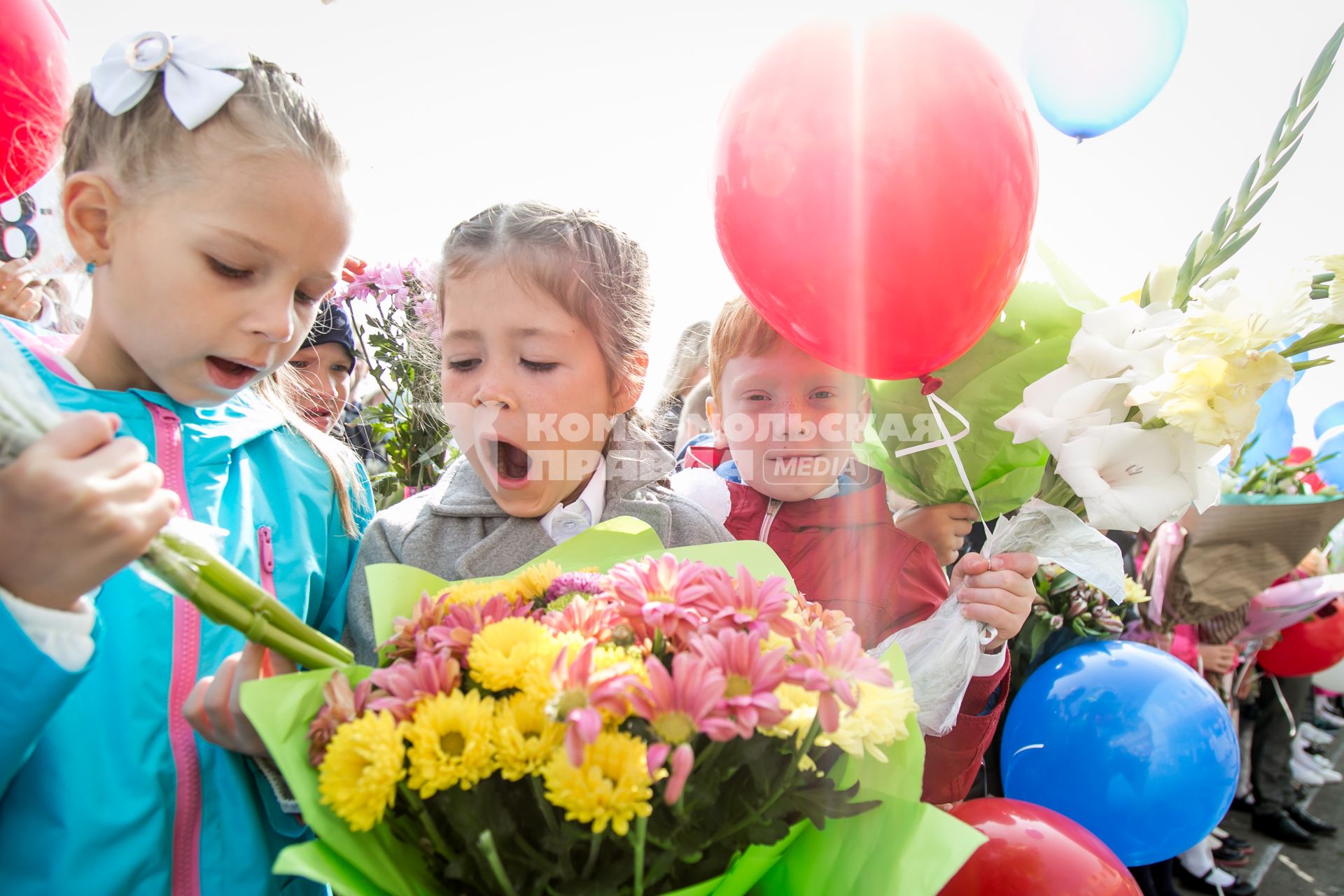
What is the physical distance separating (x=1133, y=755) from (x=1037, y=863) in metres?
0.72

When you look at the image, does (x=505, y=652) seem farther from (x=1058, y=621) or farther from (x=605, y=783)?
(x=1058, y=621)

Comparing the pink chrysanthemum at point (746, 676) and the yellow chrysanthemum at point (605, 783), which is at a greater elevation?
the pink chrysanthemum at point (746, 676)

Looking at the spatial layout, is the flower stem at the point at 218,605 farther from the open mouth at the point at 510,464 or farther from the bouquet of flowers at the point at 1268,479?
the bouquet of flowers at the point at 1268,479

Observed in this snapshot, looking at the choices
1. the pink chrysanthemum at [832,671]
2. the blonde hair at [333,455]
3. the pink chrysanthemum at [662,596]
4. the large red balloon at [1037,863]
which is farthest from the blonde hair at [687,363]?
the pink chrysanthemum at [832,671]

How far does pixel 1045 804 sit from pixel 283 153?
2173mm

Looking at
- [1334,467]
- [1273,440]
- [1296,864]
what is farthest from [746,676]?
[1296,864]

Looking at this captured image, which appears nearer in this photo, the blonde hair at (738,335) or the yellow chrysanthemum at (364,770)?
the yellow chrysanthemum at (364,770)

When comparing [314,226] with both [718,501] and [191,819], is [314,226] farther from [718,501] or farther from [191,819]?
[718,501]

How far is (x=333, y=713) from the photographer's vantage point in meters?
→ 0.78

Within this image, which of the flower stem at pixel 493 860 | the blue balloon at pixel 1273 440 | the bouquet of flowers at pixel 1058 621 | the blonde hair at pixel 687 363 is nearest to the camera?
the flower stem at pixel 493 860

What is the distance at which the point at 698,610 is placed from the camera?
83 cm

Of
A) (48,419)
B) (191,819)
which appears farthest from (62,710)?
(48,419)

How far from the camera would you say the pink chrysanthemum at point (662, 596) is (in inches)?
32.1

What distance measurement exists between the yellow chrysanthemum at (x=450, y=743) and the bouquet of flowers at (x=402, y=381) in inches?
67.6
